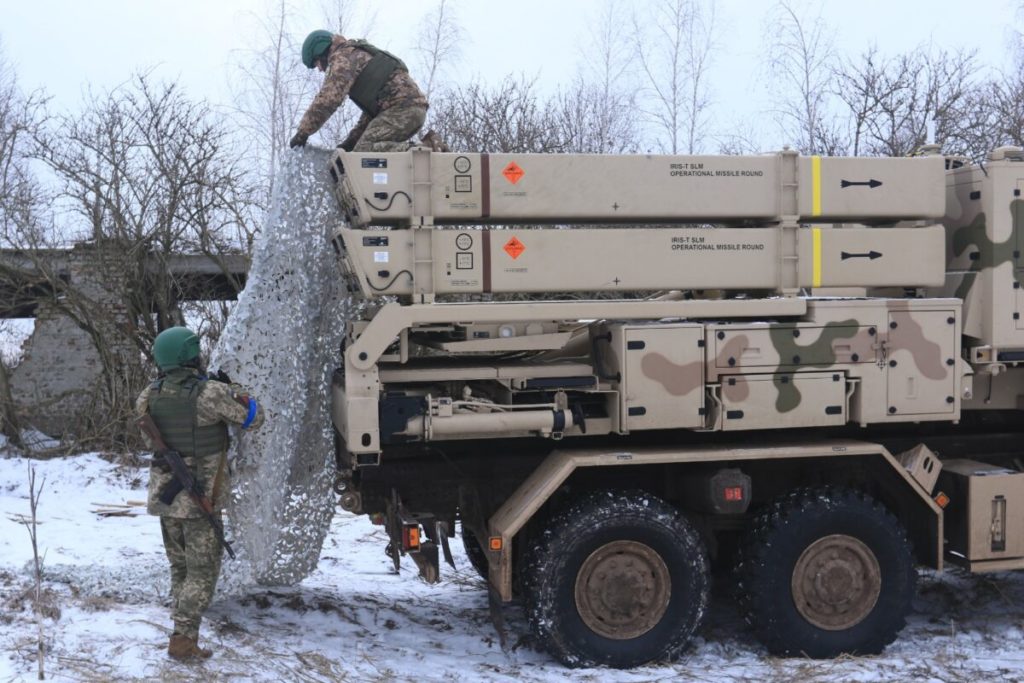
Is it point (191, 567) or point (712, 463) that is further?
point (712, 463)

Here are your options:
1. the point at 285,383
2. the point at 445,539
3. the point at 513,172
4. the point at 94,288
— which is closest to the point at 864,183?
the point at 513,172

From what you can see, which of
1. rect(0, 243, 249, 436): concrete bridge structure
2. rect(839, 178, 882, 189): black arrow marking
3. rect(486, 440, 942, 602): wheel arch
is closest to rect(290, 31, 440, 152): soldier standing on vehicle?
rect(486, 440, 942, 602): wheel arch

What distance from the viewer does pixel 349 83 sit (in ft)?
18.3

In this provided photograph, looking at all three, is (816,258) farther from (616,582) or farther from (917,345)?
(616,582)

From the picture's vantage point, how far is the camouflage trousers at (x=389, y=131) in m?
5.57

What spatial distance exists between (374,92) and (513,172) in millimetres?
1106

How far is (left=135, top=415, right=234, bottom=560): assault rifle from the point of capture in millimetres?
5078

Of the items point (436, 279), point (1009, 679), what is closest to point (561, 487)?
point (436, 279)

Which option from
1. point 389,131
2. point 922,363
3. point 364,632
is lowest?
point 364,632

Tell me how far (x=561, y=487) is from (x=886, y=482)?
1875 mm

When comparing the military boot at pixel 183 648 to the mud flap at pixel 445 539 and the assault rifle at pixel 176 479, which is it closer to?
the assault rifle at pixel 176 479

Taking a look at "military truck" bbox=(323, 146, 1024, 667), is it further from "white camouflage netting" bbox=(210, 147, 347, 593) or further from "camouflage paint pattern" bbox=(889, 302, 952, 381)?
"white camouflage netting" bbox=(210, 147, 347, 593)

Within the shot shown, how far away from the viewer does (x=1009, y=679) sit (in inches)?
196

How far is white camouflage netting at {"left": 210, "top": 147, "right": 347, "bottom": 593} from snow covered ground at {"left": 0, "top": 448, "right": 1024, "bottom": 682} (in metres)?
0.48
